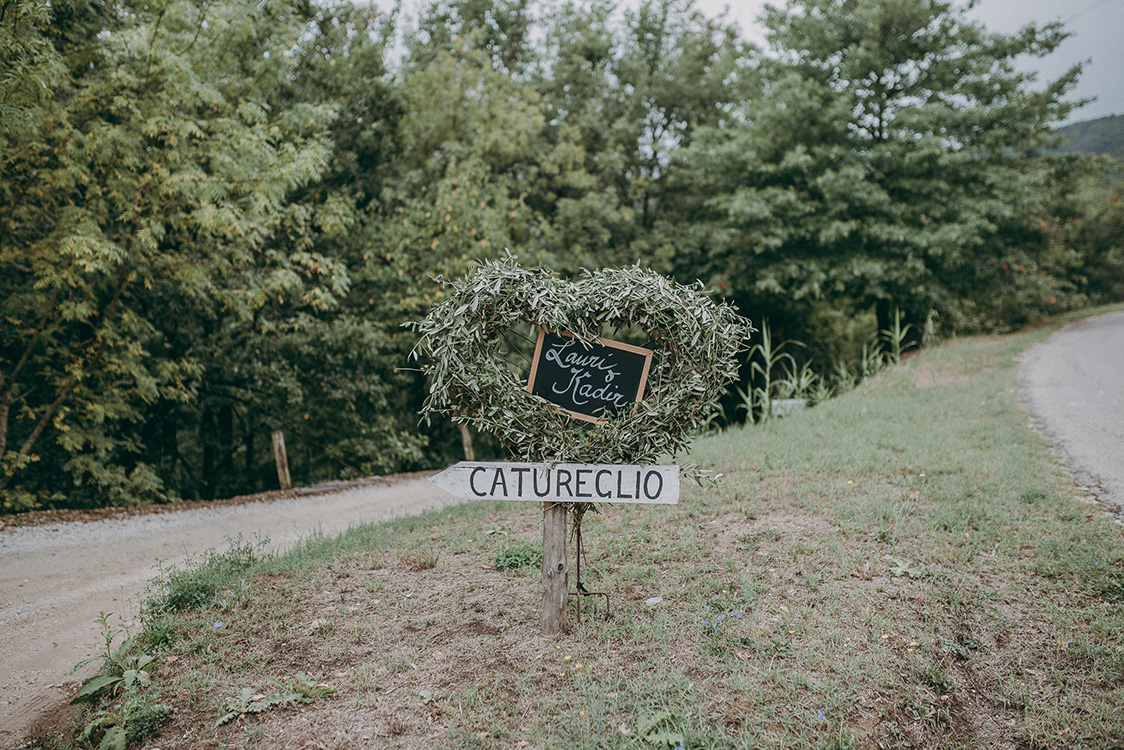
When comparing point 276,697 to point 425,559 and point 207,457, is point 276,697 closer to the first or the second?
point 425,559

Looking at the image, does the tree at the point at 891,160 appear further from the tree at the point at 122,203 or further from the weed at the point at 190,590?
the weed at the point at 190,590

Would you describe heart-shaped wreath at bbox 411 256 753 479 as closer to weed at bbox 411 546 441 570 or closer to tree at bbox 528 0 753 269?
weed at bbox 411 546 441 570

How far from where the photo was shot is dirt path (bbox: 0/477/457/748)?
3590 millimetres

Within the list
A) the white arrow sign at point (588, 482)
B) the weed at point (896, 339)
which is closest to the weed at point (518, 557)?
the white arrow sign at point (588, 482)

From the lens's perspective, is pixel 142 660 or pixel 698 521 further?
pixel 698 521

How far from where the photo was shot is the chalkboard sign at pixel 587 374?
123 inches

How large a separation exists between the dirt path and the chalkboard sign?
3.01 metres

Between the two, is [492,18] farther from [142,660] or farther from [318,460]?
[142,660]

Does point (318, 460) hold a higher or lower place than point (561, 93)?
lower

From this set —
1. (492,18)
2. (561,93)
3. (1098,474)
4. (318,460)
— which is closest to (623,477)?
(1098,474)

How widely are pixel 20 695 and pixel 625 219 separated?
15.0m

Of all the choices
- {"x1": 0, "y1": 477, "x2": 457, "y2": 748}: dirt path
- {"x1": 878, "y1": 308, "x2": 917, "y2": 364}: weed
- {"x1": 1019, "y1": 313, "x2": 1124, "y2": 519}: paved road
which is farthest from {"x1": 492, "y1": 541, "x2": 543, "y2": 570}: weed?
{"x1": 878, "y1": 308, "x2": 917, "y2": 364}: weed

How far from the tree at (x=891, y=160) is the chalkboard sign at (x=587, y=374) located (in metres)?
11.9

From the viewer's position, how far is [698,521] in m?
4.70
